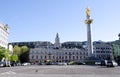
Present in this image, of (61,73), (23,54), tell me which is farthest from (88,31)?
(61,73)

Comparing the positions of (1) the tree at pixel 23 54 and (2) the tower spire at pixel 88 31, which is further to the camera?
(1) the tree at pixel 23 54

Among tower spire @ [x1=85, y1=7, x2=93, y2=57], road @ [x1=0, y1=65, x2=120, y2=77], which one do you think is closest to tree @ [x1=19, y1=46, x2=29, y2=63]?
tower spire @ [x1=85, y1=7, x2=93, y2=57]

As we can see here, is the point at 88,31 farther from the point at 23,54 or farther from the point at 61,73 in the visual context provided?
the point at 61,73

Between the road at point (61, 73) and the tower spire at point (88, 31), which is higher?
the tower spire at point (88, 31)

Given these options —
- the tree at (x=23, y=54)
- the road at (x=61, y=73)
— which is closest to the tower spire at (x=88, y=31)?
the tree at (x=23, y=54)

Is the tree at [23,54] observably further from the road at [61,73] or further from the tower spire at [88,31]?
the road at [61,73]

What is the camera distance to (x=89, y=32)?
422 feet

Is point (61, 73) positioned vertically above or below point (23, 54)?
below

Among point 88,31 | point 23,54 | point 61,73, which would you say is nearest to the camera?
point 61,73

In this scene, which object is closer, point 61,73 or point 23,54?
point 61,73

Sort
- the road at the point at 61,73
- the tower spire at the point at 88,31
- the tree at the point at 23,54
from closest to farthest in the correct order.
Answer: the road at the point at 61,73
the tower spire at the point at 88,31
the tree at the point at 23,54

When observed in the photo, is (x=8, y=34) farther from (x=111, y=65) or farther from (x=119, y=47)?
(x=111, y=65)

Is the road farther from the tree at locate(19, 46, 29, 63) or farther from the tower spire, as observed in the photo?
the tree at locate(19, 46, 29, 63)

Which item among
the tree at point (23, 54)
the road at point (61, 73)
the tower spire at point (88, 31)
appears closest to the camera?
the road at point (61, 73)
